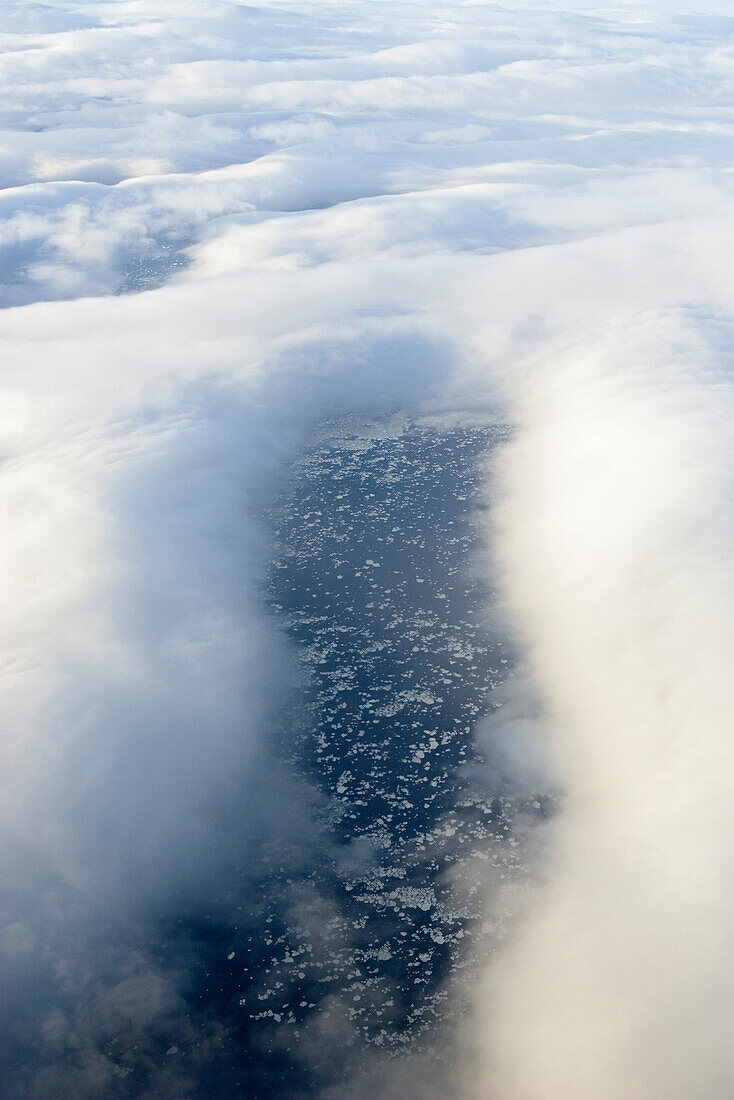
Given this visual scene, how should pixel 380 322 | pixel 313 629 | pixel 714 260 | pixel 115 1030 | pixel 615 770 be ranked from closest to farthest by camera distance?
pixel 115 1030, pixel 615 770, pixel 313 629, pixel 380 322, pixel 714 260

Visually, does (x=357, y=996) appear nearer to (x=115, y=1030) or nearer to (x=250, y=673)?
(x=115, y=1030)

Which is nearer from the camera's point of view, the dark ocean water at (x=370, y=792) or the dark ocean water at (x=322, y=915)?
the dark ocean water at (x=322, y=915)

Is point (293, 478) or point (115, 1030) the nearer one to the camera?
point (115, 1030)

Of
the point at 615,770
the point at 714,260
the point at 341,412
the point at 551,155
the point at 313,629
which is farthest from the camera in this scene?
the point at 551,155

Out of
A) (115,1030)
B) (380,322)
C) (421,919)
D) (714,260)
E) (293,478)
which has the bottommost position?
(115,1030)

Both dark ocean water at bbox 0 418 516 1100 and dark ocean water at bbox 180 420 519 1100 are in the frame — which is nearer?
dark ocean water at bbox 0 418 516 1100

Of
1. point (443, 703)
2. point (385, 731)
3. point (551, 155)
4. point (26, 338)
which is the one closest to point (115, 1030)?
point (385, 731)

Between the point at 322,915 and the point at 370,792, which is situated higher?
the point at 370,792

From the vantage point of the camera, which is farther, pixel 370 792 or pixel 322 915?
pixel 370 792

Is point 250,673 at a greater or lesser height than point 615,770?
greater
